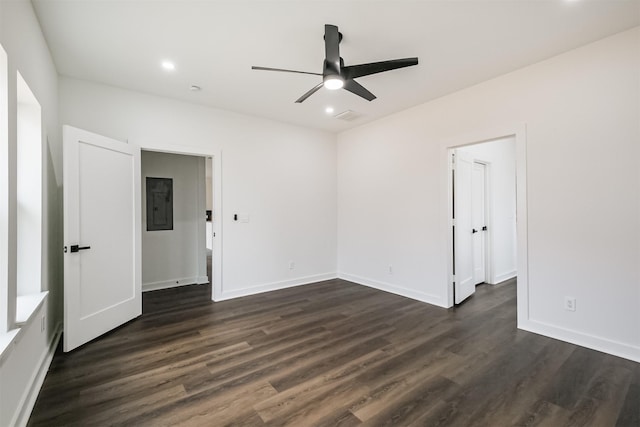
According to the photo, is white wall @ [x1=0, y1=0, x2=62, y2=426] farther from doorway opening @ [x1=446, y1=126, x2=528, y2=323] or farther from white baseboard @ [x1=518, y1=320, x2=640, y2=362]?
white baseboard @ [x1=518, y1=320, x2=640, y2=362]

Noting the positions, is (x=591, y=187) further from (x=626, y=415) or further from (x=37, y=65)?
(x=37, y=65)

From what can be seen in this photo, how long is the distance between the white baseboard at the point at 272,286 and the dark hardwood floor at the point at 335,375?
668 mm

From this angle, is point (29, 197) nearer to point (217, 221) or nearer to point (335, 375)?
point (217, 221)

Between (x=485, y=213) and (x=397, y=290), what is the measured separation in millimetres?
2045

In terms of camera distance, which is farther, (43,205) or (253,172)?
(253,172)

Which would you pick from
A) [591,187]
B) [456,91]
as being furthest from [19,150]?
[591,187]

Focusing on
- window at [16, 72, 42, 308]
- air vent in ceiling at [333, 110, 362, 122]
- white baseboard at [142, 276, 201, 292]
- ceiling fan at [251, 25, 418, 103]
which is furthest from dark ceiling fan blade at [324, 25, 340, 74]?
white baseboard at [142, 276, 201, 292]

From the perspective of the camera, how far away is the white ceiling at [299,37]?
6.92 ft

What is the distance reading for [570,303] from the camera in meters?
2.76

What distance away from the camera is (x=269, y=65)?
291 cm

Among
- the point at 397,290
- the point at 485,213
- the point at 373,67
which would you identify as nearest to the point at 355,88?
the point at 373,67

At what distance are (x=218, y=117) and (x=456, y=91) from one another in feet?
10.6

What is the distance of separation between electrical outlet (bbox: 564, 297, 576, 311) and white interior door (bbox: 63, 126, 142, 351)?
458 centimetres

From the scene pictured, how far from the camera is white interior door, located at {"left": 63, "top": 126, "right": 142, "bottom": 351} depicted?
263cm
